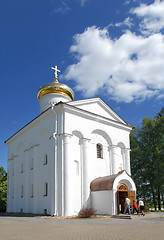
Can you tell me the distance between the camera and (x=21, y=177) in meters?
23.1

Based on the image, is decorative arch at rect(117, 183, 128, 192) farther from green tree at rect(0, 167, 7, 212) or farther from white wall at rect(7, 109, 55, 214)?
green tree at rect(0, 167, 7, 212)

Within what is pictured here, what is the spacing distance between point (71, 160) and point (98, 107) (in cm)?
584

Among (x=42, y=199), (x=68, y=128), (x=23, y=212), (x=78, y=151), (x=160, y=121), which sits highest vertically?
(x=160, y=121)

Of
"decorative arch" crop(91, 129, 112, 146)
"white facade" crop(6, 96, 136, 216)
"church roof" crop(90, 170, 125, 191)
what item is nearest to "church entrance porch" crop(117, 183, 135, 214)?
"white facade" crop(6, 96, 136, 216)

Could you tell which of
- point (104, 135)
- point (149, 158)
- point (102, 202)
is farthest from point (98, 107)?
point (149, 158)

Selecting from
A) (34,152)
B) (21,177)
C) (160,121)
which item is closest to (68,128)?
(34,152)

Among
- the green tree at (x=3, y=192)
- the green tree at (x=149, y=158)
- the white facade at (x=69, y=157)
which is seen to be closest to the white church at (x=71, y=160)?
the white facade at (x=69, y=157)

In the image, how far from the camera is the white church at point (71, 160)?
1691cm

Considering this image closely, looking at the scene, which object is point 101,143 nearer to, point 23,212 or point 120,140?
point 120,140

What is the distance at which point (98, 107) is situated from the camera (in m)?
21.3

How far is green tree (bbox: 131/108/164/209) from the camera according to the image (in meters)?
28.0

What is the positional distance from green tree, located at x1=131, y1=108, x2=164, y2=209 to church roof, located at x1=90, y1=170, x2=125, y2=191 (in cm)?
1177

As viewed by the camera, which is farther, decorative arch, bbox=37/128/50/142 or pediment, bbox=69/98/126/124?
pediment, bbox=69/98/126/124

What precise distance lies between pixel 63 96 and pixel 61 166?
29.5 feet
